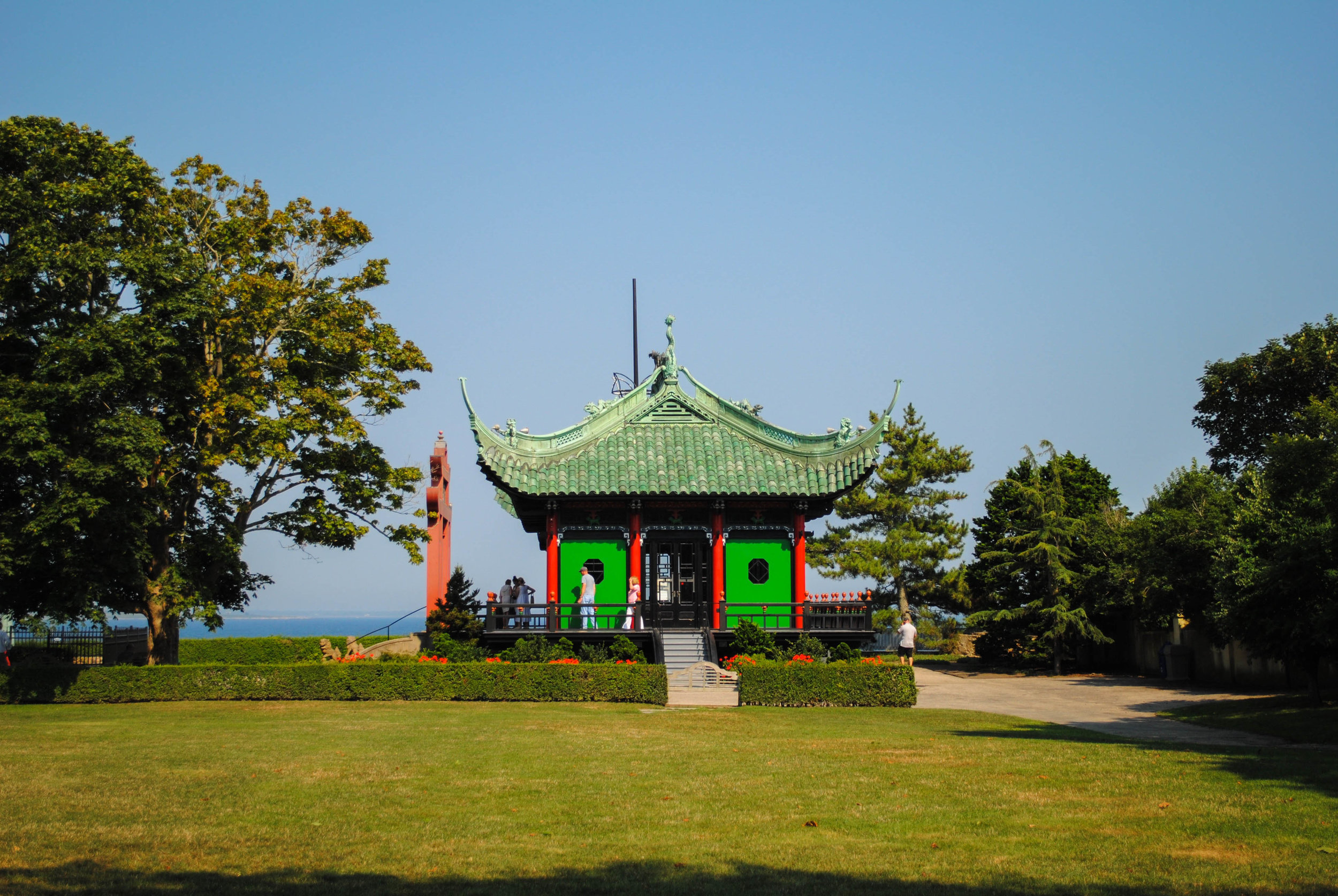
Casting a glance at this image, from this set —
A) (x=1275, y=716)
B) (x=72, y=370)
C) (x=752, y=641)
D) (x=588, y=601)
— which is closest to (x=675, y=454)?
(x=588, y=601)

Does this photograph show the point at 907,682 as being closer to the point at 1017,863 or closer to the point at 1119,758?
the point at 1119,758

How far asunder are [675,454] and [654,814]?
24.8 m

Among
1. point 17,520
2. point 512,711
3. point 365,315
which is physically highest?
point 365,315

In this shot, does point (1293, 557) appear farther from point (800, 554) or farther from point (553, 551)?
point (553, 551)

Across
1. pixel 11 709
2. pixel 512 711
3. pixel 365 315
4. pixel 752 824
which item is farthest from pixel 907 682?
pixel 11 709

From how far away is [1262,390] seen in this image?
41.9 metres

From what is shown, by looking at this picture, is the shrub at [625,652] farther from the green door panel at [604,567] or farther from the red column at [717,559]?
the red column at [717,559]

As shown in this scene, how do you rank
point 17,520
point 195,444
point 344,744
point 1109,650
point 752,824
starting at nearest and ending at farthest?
point 752,824
point 344,744
point 17,520
point 195,444
point 1109,650

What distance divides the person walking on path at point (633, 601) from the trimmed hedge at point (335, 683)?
6955mm

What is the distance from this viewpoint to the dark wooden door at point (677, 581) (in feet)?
120

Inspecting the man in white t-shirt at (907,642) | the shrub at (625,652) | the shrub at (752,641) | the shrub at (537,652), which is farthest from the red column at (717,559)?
the shrub at (537,652)

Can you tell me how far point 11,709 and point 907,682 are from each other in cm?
2038

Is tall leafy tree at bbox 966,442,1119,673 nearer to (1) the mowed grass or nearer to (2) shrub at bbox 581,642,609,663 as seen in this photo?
(2) shrub at bbox 581,642,609,663

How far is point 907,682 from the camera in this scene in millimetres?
26469
